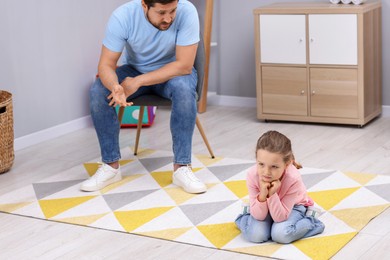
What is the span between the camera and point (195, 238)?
8.01 feet

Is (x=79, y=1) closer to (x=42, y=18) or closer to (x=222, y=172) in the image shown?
(x=42, y=18)

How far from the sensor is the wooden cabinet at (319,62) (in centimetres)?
384

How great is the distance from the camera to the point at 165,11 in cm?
284

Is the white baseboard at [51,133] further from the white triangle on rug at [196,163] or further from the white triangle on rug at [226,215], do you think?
the white triangle on rug at [226,215]

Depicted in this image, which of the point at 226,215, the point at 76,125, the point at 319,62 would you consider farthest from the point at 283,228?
the point at 76,125

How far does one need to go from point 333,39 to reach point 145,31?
1264 millimetres

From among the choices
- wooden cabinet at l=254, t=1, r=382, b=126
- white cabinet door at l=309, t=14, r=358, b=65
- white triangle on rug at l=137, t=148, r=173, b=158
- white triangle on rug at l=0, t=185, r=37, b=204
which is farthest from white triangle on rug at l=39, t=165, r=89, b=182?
white cabinet door at l=309, t=14, r=358, b=65

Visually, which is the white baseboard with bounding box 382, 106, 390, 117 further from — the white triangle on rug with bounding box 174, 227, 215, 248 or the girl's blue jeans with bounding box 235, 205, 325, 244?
the white triangle on rug with bounding box 174, 227, 215, 248

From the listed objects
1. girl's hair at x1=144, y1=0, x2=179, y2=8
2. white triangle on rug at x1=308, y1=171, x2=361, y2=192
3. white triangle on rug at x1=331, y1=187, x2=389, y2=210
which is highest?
girl's hair at x1=144, y1=0, x2=179, y2=8

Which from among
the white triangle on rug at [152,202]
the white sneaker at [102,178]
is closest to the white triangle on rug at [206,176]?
the white triangle on rug at [152,202]

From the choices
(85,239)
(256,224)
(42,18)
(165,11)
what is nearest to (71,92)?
(42,18)

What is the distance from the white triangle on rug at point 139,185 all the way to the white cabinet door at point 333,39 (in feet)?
4.21

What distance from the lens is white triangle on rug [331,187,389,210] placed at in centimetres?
268

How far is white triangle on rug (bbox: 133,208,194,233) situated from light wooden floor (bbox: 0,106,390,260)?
0.27 feet
